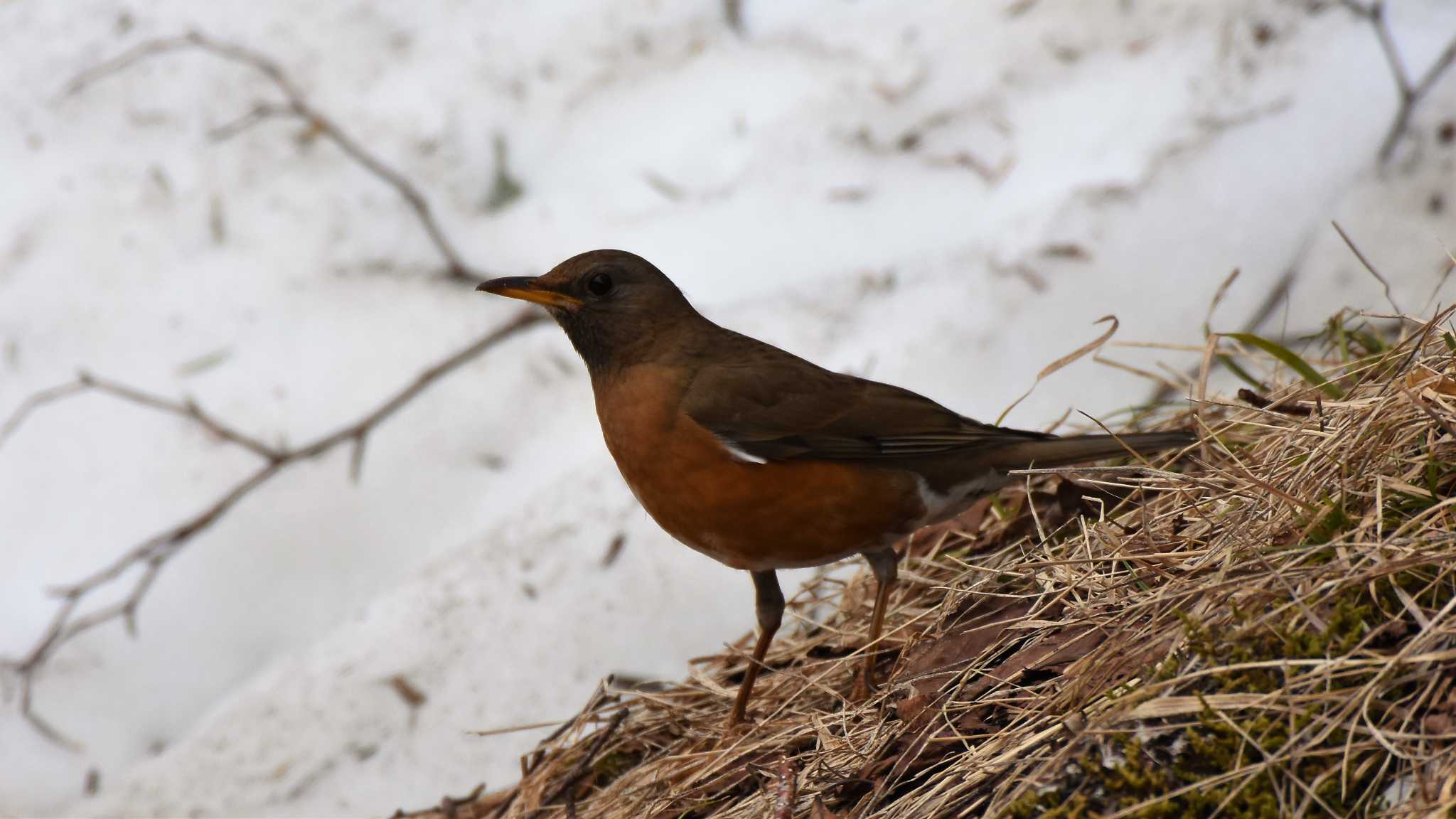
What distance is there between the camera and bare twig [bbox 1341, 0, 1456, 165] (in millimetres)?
5500

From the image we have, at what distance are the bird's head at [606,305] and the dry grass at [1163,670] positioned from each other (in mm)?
981

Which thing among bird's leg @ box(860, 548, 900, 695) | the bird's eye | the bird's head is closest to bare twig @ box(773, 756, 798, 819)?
bird's leg @ box(860, 548, 900, 695)

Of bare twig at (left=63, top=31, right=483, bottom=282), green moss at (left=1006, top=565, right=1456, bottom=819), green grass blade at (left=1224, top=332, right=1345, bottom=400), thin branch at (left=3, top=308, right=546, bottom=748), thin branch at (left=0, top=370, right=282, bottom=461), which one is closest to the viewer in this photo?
green moss at (left=1006, top=565, right=1456, bottom=819)

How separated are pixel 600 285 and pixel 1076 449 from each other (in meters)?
1.46

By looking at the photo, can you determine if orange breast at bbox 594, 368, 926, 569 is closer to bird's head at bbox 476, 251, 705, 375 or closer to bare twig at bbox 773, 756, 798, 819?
bird's head at bbox 476, 251, 705, 375

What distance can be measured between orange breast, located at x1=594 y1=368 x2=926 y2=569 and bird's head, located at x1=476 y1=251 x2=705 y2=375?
37 cm

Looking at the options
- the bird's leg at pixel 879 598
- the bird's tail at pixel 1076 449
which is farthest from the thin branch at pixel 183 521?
the bird's tail at pixel 1076 449

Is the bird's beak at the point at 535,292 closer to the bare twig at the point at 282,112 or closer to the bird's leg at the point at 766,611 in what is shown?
the bird's leg at the point at 766,611

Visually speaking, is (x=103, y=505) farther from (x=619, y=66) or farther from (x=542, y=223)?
(x=619, y=66)

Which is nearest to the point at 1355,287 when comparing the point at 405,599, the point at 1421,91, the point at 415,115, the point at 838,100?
the point at 1421,91

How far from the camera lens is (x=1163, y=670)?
7.90 feet

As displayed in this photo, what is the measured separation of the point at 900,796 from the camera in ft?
8.70

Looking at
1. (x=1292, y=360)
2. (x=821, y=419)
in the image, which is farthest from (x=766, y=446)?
(x=1292, y=360)

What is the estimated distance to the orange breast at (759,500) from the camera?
3.47 metres
